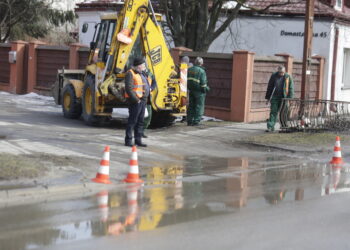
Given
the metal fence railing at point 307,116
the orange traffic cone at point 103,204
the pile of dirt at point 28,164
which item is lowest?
the orange traffic cone at point 103,204

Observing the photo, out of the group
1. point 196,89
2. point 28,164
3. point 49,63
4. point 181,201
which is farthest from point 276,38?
point 181,201

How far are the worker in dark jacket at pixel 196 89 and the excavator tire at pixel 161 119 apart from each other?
616mm

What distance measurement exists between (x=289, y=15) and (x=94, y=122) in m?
12.7

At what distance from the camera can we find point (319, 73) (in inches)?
987

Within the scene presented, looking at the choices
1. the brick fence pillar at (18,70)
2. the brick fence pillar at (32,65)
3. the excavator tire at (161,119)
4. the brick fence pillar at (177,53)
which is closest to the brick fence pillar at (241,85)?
the brick fence pillar at (177,53)

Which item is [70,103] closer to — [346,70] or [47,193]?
[47,193]

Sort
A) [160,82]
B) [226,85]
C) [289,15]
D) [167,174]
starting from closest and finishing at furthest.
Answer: [167,174] < [160,82] < [226,85] < [289,15]

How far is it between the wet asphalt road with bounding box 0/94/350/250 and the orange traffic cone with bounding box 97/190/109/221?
1cm

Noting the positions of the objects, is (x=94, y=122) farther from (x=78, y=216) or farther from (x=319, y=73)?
(x=319, y=73)

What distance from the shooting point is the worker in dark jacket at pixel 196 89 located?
58.1ft

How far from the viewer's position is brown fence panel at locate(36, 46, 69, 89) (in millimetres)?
24781

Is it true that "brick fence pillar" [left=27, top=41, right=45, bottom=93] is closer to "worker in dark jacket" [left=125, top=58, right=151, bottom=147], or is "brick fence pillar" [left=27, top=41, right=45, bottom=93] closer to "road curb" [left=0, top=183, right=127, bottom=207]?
"worker in dark jacket" [left=125, top=58, right=151, bottom=147]

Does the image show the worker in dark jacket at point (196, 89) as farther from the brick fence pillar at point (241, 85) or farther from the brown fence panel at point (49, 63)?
the brown fence panel at point (49, 63)

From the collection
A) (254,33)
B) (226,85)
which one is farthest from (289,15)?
(226,85)
